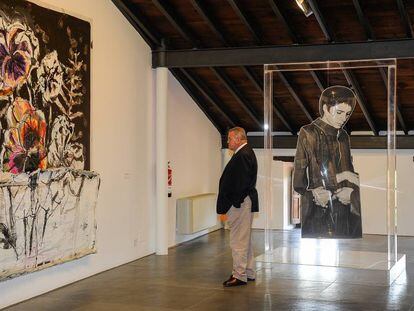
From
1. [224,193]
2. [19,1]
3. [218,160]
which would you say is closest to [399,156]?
[218,160]

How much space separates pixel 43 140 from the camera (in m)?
5.93

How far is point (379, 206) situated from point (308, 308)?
2.80 m

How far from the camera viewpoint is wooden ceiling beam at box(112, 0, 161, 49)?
7.51 metres

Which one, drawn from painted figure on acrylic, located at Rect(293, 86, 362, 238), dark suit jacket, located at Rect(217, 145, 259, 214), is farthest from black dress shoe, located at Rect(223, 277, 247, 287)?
painted figure on acrylic, located at Rect(293, 86, 362, 238)

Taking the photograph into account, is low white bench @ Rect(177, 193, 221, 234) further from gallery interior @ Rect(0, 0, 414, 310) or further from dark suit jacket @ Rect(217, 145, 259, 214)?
dark suit jacket @ Rect(217, 145, 259, 214)

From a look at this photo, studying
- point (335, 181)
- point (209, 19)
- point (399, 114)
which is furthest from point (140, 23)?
point (399, 114)

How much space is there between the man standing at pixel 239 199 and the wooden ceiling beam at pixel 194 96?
310 centimetres

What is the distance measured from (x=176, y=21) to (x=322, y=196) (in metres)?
2.80

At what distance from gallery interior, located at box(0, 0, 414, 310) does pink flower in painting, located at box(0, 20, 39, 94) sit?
0.01 m

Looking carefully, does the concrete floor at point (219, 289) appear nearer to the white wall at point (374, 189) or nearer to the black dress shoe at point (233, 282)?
the black dress shoe at point (233, 282)

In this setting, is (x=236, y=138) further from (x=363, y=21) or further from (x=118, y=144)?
(x=363, y=21)

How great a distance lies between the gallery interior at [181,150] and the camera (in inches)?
225

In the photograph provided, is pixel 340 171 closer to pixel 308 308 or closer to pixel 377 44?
pixel 377 44

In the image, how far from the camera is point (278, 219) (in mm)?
9898
